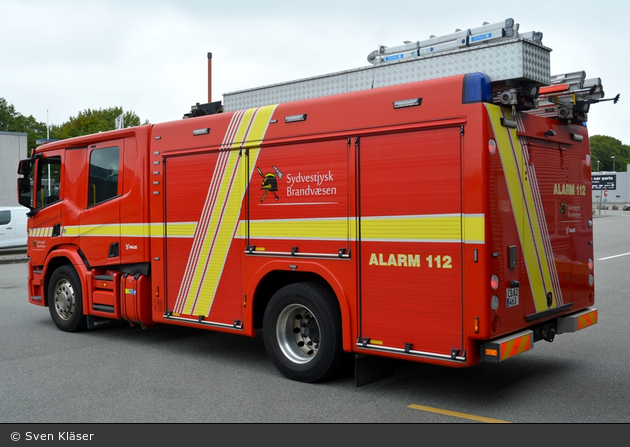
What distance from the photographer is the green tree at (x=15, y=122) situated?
77.2 m

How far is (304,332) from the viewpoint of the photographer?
22.1 feet

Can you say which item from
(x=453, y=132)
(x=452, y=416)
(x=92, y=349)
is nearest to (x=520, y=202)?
(x=453, y=132)

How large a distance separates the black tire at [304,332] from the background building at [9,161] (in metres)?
28.2

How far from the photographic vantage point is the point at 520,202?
576cm

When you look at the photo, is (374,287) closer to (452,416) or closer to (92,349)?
(452,416)

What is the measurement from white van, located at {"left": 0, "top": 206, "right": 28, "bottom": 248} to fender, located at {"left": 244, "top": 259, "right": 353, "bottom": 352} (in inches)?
753

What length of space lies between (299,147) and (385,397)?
8.54ft

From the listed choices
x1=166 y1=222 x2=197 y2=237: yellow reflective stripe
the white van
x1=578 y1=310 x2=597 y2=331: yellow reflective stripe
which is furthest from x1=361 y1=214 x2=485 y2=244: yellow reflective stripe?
the white van

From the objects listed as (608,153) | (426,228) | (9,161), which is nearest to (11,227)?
(9,161)

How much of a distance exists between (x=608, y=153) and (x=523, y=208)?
532ft

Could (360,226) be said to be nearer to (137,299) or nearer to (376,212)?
(376,212)

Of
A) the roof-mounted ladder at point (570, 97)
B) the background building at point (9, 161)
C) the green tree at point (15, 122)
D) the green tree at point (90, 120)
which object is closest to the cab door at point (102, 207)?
the roof-mounted ladder at point (570, 97)

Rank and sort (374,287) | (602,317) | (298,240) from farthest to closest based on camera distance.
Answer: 1. (602,317)
2. (298,240)
3. (374,287)

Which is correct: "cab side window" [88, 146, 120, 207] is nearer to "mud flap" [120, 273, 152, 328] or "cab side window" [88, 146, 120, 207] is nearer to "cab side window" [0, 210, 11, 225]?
"mud flap" [120, 273, 152, 328]
